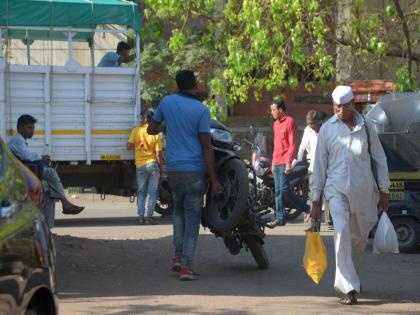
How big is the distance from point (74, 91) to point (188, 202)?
20.7 feet

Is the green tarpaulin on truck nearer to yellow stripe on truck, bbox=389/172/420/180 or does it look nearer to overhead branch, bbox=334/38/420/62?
overhead branch, bbox=334/38/420/62

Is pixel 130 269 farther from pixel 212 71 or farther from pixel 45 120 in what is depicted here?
pixel 212 71

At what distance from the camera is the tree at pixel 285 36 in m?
14.2

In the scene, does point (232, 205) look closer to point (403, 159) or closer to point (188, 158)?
point (188, 158)

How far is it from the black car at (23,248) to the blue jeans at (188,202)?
11.1 feet

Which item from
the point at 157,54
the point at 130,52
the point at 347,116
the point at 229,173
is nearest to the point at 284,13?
the point at 130,52

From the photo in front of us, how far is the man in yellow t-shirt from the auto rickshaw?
4490 mm

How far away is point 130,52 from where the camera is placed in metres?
15.2

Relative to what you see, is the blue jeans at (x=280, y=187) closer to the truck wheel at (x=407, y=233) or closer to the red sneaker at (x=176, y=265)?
the truck wheel at (x=407, y=233)

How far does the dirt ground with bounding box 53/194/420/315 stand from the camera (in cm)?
773

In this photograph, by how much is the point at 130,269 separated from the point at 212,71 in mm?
11936

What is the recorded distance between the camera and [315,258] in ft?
26.1

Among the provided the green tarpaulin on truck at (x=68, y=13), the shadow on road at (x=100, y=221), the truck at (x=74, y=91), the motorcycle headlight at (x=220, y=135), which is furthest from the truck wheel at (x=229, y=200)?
the shadow on road at (x=100, y=221)

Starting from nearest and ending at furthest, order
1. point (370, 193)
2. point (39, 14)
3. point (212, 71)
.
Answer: point (370, 193) → point (39, 14) → point (212, 71)
